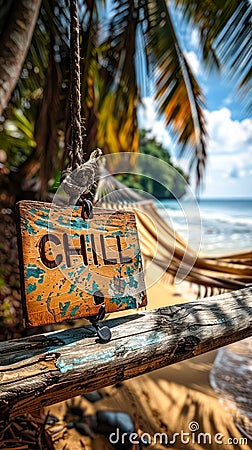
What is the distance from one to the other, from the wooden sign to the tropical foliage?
1.42m

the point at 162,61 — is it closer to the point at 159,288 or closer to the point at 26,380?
the point at 159,288

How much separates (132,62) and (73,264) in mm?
2030

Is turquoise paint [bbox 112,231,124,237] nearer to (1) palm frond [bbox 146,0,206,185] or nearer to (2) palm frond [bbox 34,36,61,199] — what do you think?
(2) palm frond [bbox 34,36,61,199]

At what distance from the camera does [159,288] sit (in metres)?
2.15

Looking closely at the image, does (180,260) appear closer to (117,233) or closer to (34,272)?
(117,233)

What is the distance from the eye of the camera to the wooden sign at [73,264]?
565 millimetres

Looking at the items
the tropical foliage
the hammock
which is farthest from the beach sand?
the tropical foliage

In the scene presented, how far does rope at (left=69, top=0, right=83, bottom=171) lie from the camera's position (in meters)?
0.63

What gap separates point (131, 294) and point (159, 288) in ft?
5.02

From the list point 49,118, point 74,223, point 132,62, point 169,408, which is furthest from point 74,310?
point 132,62

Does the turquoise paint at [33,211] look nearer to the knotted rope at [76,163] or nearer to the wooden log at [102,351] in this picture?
the knotted rope at [76,163]

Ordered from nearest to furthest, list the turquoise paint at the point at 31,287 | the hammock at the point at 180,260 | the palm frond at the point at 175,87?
1. the turquoise paint at the point at 31,287
2. the hammock at the point at 180,260
3. the palm frond at the point at 175,87

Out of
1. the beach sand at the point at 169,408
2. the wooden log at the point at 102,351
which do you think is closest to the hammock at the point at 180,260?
the beach sand at the point at 169,408

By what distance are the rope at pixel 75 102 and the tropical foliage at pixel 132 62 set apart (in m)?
1.21
